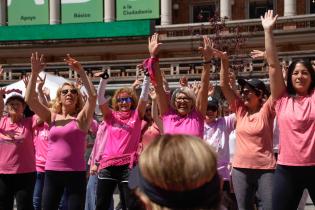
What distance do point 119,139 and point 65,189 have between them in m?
0.94

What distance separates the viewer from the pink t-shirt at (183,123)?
22.0 ft

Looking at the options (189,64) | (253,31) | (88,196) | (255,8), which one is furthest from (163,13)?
(88,196)

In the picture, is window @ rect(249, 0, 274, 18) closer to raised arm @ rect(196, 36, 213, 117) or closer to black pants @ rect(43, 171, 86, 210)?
raised arm @ rect(196, 36, 213, 117)

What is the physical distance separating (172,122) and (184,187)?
14.7ft

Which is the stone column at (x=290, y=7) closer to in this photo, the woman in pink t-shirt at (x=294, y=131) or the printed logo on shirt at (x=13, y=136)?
the printed logo on shirt at (x=13, y=136)

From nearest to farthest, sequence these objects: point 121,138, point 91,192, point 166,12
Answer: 1. point 121,138
2. point 91,192
3. point 166,12

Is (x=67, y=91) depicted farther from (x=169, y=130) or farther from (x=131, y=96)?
(x=169, y=130)

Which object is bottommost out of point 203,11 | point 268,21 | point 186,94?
point 186,94

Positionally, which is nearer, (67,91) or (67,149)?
(67,149)

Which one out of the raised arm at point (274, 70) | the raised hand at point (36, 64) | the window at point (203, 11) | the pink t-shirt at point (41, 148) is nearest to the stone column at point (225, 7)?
the window at point (203, 11)

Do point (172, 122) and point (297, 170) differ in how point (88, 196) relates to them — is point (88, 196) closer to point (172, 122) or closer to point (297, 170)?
point (172, 122)

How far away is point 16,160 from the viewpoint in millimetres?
7098

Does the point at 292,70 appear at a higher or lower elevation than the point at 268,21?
lower

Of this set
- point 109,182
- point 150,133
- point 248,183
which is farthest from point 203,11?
point 248,183
